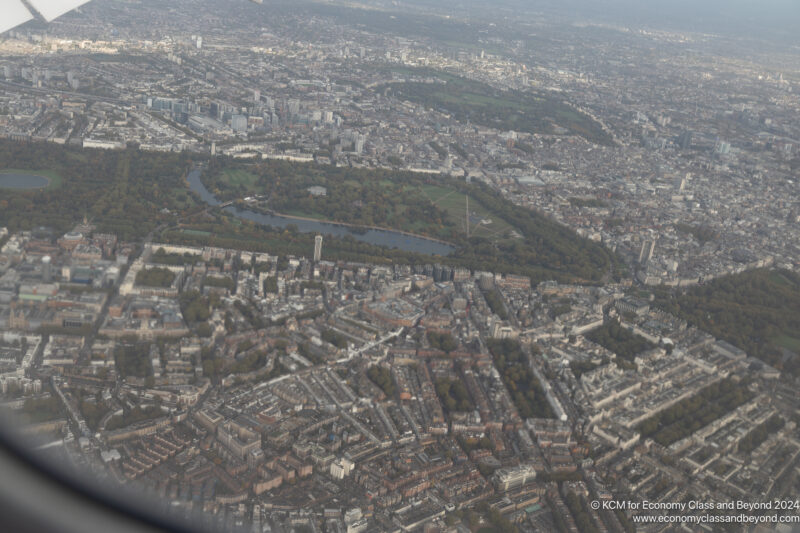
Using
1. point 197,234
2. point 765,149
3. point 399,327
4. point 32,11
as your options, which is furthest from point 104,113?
point 765,149

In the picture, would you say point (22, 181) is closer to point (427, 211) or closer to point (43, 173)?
point (43, 173)

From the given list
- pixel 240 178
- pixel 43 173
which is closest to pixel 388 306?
pixel 240 178

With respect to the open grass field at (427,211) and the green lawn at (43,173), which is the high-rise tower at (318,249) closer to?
the open grass field at (427,211)

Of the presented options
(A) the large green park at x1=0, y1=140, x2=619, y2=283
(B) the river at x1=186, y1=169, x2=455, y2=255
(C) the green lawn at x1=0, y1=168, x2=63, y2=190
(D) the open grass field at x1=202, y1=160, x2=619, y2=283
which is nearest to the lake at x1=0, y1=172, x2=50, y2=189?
(C) the green lawn at x1=0, y1=168, x2=63, y2=190

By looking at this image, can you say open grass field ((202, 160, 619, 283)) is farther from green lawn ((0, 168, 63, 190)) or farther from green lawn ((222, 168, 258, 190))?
green lawn ((0, 168, 63, 190))

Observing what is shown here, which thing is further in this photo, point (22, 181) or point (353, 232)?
point (353, 232)

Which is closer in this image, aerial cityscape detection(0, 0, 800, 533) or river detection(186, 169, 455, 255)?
aerial cityscape detection(0, 0, 800, 533)

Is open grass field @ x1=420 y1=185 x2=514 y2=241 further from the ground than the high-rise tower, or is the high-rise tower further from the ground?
the high-rise tower
